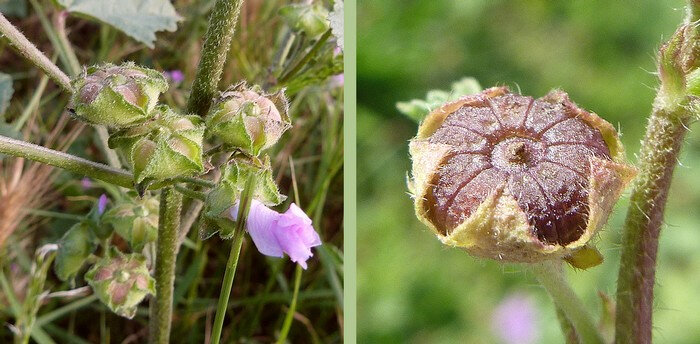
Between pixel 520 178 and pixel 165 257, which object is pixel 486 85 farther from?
pixel 520 178

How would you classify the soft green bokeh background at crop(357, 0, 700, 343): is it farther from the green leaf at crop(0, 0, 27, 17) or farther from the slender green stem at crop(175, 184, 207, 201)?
the slender green stem at crop(175, 184, 207, 201)

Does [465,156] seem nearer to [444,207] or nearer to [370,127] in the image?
[444,207]

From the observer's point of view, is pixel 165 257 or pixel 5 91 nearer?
pixel 165 257

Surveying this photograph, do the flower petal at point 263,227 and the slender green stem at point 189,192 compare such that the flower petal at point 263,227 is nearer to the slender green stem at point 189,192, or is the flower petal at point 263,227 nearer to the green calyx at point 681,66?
the slender green stem at point 189,192

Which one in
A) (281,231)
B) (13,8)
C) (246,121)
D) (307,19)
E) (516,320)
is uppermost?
(13,8)

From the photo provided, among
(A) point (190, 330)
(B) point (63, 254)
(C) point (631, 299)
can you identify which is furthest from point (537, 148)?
(A) point (190, 330)

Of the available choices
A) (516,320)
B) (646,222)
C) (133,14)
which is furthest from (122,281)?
(516,320)

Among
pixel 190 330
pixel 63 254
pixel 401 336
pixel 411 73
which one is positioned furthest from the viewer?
pixel 411 73
